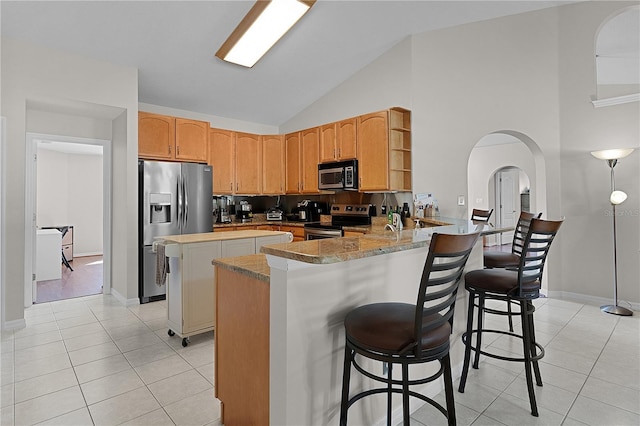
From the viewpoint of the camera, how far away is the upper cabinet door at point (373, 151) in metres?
4.54

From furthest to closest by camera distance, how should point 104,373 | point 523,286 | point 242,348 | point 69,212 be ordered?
point 69,212
point 104,373
point 523,286
point 242,348

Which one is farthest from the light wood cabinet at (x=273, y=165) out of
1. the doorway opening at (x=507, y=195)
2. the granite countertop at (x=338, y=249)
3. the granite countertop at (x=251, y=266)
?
the doorway opening at (x=507, y=195)

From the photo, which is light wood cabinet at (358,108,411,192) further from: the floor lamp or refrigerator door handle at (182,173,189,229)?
refrigerator door handle at (182,173,189,229)

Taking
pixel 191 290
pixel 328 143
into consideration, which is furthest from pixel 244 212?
pixel 191 290

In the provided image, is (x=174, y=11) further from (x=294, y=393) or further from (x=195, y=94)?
(x=294, y=393)

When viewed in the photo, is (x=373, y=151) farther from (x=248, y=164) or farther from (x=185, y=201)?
(x=185, y=201)

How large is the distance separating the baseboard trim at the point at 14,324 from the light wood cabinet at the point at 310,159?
387 cm

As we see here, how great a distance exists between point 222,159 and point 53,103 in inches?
88.8

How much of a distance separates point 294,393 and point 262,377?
20 cm

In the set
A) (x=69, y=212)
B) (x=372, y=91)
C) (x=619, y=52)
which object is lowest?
(x=69, y=212)

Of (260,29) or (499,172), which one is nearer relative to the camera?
(260,29)

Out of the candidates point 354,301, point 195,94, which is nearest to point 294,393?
point 354,301

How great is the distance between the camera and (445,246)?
4.18ft

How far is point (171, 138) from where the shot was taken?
4.62 m
